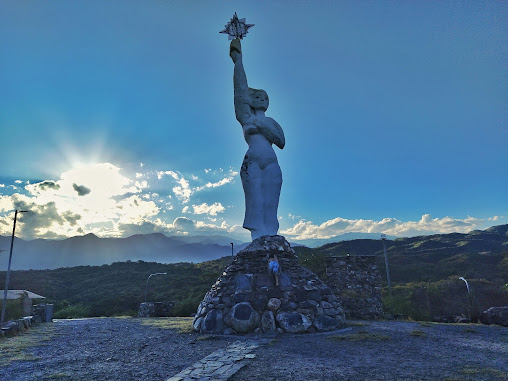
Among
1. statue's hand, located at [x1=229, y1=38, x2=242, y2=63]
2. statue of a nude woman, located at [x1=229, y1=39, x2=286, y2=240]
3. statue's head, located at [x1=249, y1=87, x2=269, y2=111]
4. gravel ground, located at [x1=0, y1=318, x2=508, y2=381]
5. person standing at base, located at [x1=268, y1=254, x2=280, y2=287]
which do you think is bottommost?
gravel ground, located at [x1=0, y1=318, x2=508, y2=381]

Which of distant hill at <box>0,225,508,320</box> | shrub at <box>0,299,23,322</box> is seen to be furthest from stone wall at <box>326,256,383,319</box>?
shrub at <box>0,299,23,322</box>

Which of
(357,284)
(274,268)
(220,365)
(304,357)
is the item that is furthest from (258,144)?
(220,365)

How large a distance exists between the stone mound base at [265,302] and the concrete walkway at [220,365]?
6.02 ft

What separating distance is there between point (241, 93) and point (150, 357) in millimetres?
8745

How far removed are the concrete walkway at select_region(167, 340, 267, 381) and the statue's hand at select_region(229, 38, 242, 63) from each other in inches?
368

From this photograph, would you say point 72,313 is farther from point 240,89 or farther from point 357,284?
point 240,89

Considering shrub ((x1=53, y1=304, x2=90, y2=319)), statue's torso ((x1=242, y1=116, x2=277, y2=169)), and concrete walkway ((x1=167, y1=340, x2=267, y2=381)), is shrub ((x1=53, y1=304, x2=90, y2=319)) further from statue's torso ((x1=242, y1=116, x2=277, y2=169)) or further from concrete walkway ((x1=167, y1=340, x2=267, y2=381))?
concrete walkway ((x1=167, y1=340, x2=267, y2=381))

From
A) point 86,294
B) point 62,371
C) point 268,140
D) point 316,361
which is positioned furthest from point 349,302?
point 86,294

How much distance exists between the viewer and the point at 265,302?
8.95m

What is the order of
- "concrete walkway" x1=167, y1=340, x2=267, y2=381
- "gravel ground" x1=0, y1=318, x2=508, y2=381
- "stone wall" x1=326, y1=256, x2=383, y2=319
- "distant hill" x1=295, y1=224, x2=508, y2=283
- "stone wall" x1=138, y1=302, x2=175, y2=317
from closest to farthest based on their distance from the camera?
"concrete walkway" x1=167, y1=340, x2=267, y2=381 < "gravel ground" x1=0, y1=318, x2=508, y2=381 < "stone wall" x1=326, y1=256, x2=383, y2=319 < "stone wall" x1=138, y1=302, x2=175, y2=317 < "distant hill" x1=295, y1=224, x2=508, y2=283

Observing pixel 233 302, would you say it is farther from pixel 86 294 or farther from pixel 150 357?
pixel 86 294

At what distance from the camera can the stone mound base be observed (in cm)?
857

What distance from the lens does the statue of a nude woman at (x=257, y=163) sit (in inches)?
454

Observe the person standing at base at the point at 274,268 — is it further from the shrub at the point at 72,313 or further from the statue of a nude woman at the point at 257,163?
the shrub at the point at 72,313
